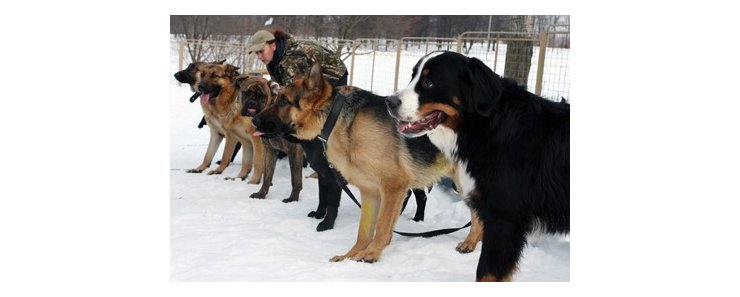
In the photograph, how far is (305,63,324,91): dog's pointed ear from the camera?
4.55 meters

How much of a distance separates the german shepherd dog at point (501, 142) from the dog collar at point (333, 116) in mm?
1313

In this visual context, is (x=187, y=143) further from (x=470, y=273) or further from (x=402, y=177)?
(x=470, y=273)

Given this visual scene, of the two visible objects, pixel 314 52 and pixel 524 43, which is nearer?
pixel 314 52

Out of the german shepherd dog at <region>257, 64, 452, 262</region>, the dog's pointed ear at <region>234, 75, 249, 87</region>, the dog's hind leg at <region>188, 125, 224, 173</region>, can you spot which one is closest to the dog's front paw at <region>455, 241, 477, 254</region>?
the german shepherd dog at <region>257, 64, 452, 262</region>

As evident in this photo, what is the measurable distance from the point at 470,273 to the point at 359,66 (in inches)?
233

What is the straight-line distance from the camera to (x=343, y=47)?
6.78m

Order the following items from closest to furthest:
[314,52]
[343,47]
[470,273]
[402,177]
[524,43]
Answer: [470,273]
[402,177]
[314,52]
[343,47]
[524,43]

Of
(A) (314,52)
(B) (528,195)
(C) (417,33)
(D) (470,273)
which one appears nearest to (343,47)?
(A) (314,52)

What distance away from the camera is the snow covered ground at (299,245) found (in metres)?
4.12

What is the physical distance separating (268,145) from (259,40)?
6.06 feet

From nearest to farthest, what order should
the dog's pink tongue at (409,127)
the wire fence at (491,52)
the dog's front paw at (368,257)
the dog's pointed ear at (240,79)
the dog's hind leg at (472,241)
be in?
1. the dog's pink tongue at (409,127)
2. the dog's front paw at (368,257)
3. the dog's hind leg at (472,241)
4. the wire fence at (491,52)
5. the dog's pointed ear at (240,79)

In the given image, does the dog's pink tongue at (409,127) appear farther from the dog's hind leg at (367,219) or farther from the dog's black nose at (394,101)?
the dog's hind leg at (367,219)

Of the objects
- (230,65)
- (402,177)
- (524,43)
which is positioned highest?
(524,43)

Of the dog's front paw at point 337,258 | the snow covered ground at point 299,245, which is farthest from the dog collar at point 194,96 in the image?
the dog's front paw at point 337,258
